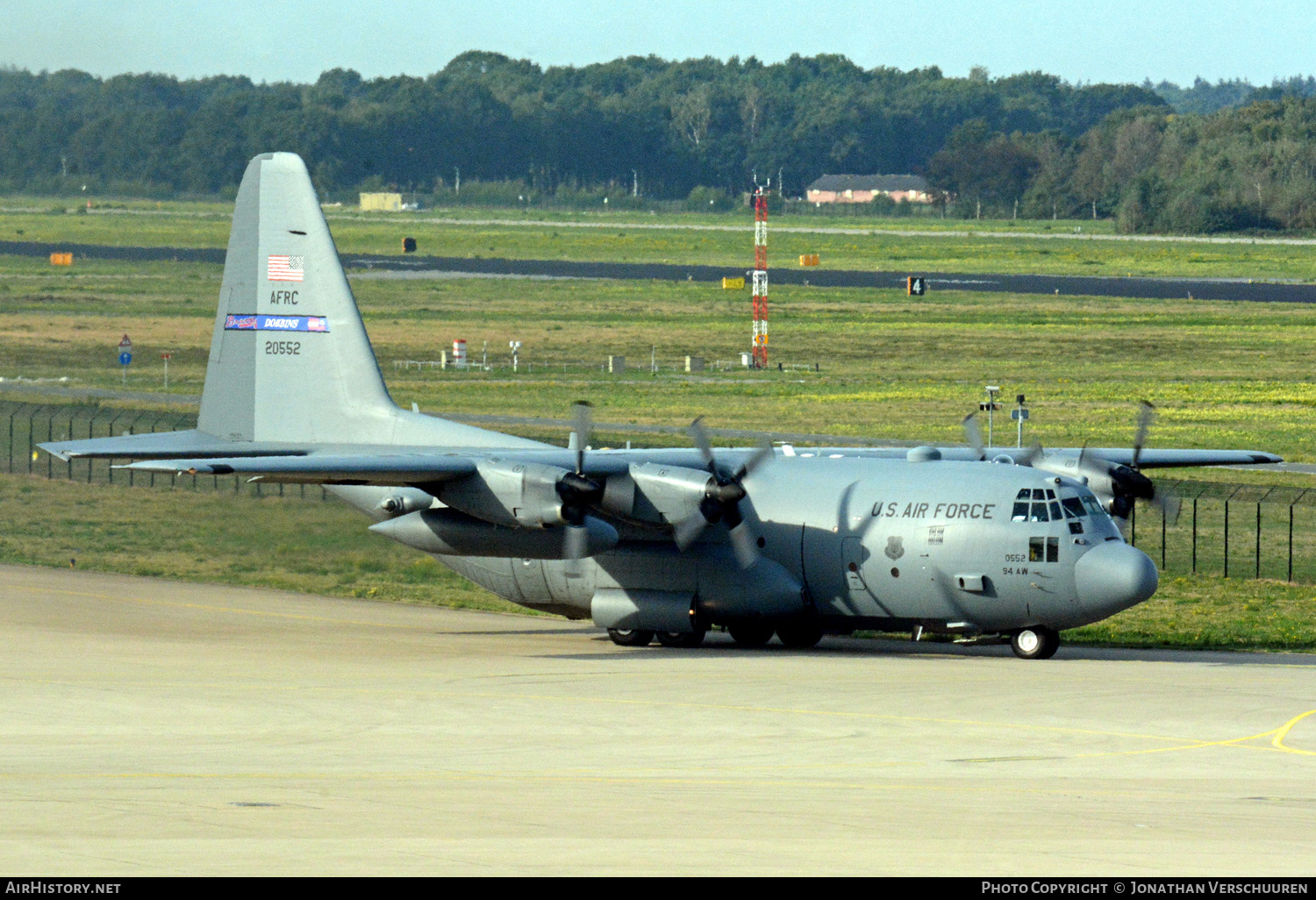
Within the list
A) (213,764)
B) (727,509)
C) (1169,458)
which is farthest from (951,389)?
(213,764)

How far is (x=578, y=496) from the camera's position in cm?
3438

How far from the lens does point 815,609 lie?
122 ft

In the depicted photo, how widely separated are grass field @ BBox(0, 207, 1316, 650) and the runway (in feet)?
22.0

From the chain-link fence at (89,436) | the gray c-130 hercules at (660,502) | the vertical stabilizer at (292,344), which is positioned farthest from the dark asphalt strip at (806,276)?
the vertical stabilizer at (292,344)

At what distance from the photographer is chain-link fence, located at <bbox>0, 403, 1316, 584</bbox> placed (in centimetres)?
4878

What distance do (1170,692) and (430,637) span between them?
16.3 metres

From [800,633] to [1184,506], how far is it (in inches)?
943

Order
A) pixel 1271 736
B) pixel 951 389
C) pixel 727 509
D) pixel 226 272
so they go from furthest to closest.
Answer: pixel 951 389 → pixel 226 272 → pixel 727 509 → pixel 1271 736

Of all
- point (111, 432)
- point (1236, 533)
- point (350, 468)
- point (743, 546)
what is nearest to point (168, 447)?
point (350, 468)

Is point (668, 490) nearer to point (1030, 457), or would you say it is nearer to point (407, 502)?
point (407, 502)

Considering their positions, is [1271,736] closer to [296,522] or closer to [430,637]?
[430,637]

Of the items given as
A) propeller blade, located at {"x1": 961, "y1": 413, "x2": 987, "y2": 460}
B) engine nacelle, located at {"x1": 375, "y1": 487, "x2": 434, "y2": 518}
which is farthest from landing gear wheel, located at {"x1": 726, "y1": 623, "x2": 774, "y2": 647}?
engine nacelle, located at {"x1": 375, "y1": 487, "x2": 434, "y2": 518}

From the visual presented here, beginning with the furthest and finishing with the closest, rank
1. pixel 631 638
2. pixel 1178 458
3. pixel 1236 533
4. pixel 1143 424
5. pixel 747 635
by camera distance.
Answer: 1. pixel 1236 533
2. pixel 1178 458
3. pixel 631 638
4. pixel 747 635
5. pixel 1143 424

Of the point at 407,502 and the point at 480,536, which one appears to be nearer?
the point at 480,536
